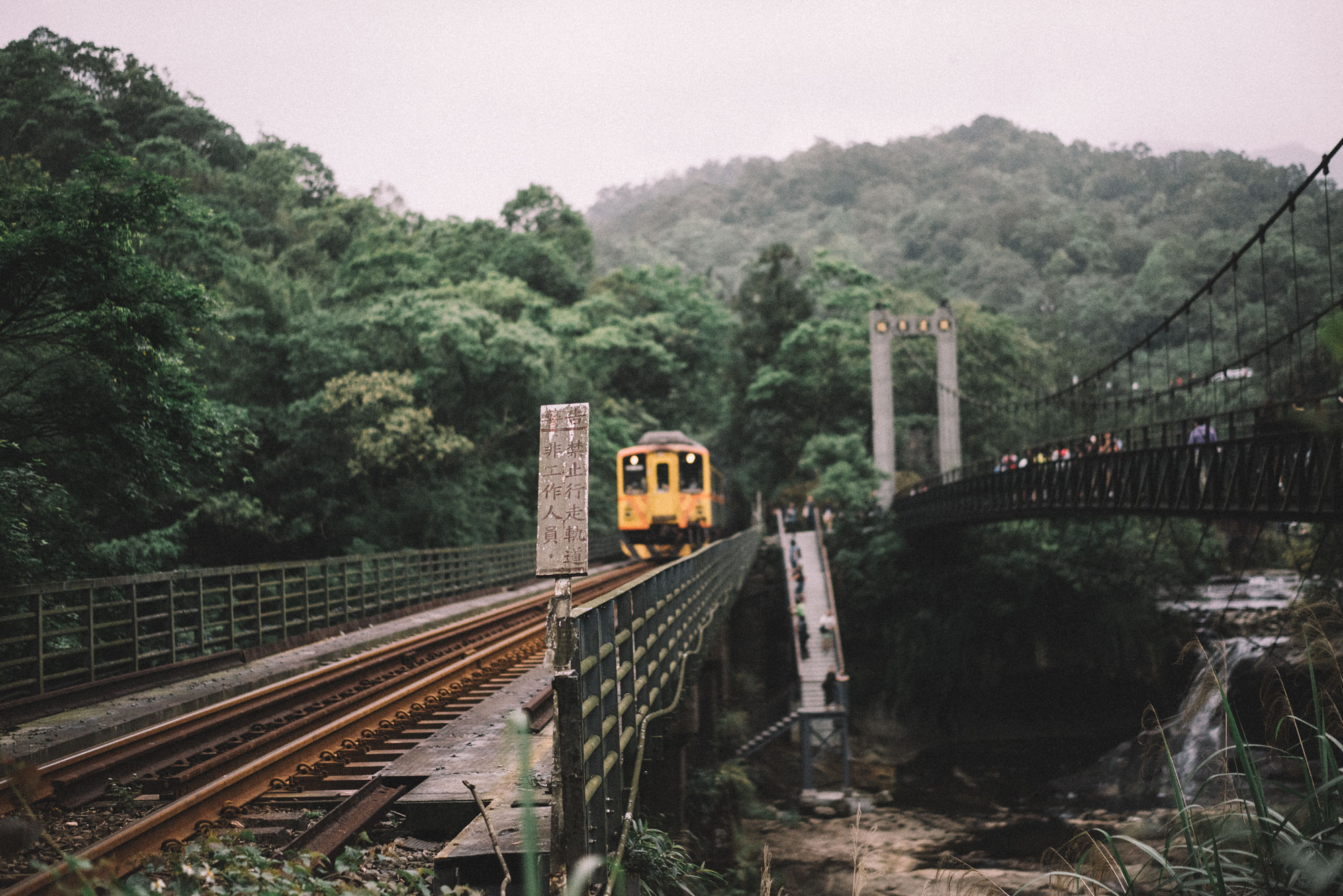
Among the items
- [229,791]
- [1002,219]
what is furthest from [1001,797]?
[1002,219]

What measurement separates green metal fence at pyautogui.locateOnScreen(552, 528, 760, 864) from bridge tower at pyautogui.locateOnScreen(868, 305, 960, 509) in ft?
80.1

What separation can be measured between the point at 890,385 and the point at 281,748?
29692 millimetres

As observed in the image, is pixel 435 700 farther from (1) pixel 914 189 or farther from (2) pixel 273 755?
(1) pixel 914 189

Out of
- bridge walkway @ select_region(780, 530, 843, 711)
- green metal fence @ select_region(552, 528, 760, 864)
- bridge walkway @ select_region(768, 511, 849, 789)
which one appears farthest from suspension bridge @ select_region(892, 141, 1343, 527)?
bridge walkway @ select_region(768, 511, 849, 789)

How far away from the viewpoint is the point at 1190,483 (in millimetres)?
13336

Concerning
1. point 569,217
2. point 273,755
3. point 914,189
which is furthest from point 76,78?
point 914,189

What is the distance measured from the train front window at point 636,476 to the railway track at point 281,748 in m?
12.7

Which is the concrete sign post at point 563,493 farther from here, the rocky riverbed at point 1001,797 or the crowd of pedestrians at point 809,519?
the crowd of pedestrians at point 809,519

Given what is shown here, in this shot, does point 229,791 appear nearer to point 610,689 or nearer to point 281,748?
point 281,748

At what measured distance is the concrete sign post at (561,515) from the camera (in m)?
4.02

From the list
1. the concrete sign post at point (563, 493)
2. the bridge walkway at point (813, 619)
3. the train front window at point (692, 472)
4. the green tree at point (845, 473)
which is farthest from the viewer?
the green tree at point (845, 473)

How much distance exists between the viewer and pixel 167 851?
4480mm

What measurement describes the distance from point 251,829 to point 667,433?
19429mm

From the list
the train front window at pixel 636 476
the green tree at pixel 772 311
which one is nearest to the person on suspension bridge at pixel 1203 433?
the train front window at pixel 636 476
